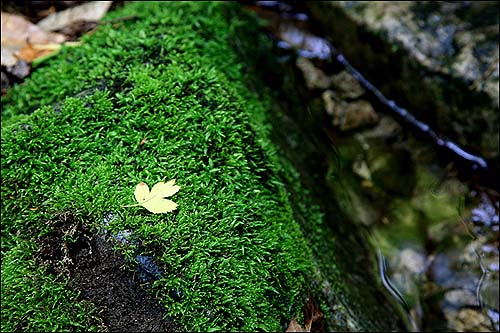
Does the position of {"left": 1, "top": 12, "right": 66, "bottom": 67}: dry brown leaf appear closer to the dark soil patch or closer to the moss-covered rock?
the moss-covered rock

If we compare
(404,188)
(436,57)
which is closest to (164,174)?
(404,188)

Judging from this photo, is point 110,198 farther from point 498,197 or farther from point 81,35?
point 498,197

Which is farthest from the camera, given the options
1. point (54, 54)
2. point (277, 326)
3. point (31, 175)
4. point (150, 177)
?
point (54, 54)

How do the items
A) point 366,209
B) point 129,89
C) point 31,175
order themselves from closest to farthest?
1. point 31,175
2. point 129,89
3. point 366,209

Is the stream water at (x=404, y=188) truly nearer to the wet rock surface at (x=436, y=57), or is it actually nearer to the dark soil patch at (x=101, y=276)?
the wet rock surface at (x=436, y=57)

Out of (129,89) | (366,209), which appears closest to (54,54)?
(129,89)
